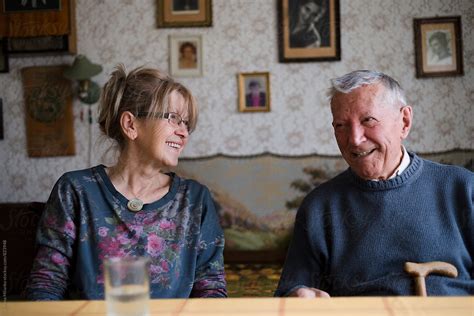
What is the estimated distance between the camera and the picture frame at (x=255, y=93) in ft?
13.0

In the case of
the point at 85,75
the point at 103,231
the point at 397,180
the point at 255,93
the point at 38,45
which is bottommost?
the point at 103,231

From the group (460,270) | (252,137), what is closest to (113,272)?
(460,270)

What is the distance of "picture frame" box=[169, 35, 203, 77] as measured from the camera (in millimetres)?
4025

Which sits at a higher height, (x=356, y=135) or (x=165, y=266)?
(x=356, y=135)

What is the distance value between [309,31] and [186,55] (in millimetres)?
919

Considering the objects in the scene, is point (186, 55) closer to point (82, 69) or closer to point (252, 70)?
point (252, 70)

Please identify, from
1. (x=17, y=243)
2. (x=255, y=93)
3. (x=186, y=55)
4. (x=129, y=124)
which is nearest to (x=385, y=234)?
(x=129, y=124)

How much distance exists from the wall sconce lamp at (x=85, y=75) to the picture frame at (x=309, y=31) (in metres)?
1.37

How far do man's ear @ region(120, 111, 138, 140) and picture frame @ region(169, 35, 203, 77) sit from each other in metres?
2.37

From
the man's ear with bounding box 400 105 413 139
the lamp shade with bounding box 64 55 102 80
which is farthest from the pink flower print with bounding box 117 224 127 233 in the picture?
the lamp shade with bounding box 64 55 102 80

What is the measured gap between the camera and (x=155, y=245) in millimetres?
1509

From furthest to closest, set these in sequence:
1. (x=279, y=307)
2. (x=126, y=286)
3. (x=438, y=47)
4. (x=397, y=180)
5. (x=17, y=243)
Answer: (x=438, y=47) < (x=17, y=243) < (x=397, y=180) < (x=279, y=307) < (x=126, y=286)

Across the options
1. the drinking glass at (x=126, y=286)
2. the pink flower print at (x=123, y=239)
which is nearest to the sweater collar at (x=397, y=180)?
the pink flower print at (x=123, y=239)

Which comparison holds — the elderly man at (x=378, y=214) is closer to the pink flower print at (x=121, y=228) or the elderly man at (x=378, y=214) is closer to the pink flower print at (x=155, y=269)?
the pink flower print at (x=155, y=269)
